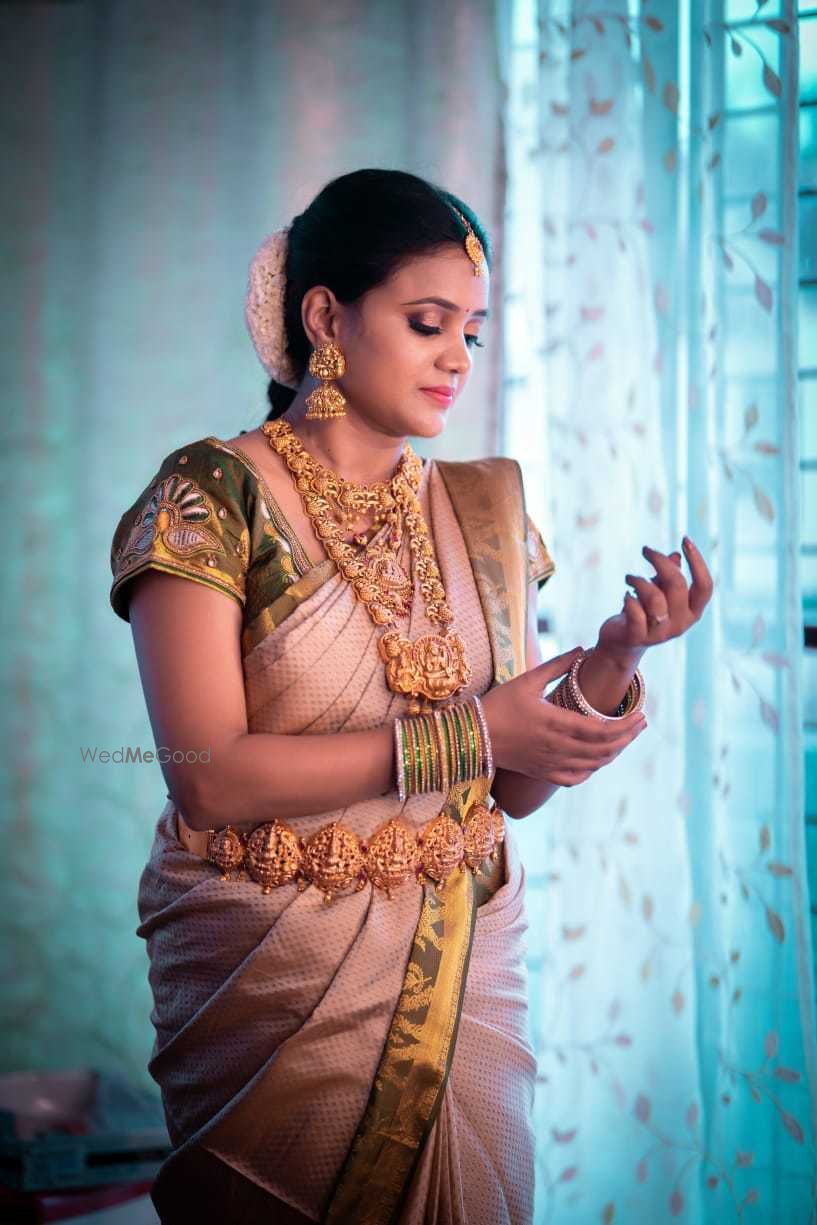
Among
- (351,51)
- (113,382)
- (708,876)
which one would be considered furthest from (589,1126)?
(351,51)

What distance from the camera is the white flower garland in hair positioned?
1.50 meters

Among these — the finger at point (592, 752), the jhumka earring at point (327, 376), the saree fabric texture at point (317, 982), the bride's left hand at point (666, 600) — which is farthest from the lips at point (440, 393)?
the finger at point (592, 752)

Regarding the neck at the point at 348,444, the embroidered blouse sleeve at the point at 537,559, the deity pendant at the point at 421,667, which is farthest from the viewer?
the embroidered blouse sleeve at the point at 537,559

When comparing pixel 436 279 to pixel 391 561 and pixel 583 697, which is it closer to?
pixel 391 561

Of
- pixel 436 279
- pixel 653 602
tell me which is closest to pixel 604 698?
pixel 653 602

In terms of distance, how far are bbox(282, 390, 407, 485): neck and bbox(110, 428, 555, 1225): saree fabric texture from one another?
11 cm

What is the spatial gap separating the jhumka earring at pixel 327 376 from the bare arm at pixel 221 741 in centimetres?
28

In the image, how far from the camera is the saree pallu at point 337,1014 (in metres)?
1.22

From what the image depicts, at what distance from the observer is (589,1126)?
80.4 inches

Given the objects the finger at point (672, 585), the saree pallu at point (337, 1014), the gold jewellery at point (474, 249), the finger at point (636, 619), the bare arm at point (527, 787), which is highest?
the gold jewellery at point (474, 249)

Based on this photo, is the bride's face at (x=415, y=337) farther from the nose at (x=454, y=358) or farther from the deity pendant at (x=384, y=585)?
the deity pendant at (x=384, y=585)

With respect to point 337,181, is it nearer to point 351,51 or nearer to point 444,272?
point 444,272

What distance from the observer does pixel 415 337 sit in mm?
1361

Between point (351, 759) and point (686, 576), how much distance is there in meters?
0.88
